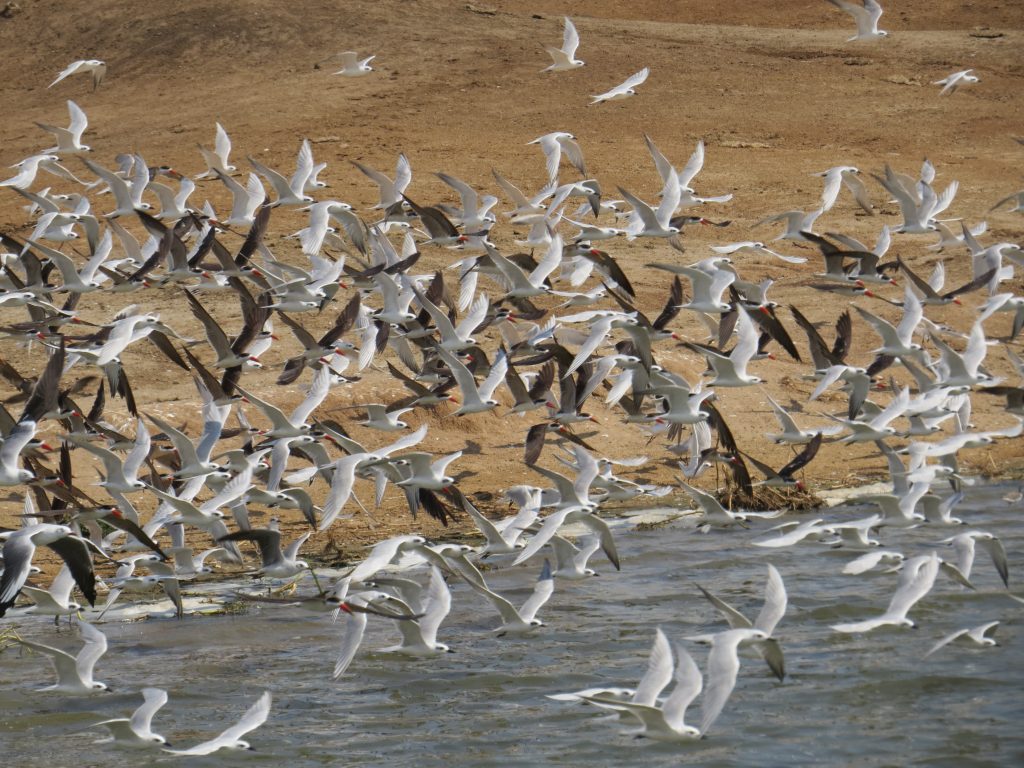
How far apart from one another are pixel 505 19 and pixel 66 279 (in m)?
18.9

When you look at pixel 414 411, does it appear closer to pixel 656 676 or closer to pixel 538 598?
pixel 538 598

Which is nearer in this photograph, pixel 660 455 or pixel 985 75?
pixel 660 455

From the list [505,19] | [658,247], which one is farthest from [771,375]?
[505,19]

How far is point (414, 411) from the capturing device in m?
17.0

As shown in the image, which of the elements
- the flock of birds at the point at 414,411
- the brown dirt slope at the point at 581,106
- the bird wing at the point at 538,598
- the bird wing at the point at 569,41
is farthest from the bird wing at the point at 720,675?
the bird wing at the point at 569,41

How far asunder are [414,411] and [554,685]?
5.46m

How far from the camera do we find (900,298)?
66.1ft

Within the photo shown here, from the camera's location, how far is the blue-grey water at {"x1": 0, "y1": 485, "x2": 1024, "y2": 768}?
10.9 meters

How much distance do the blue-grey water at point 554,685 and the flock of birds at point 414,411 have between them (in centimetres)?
39

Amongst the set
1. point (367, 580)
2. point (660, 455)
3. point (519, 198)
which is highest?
point (519, 198)

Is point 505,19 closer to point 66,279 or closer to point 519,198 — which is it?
point 519,198

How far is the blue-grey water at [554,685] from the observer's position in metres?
10.9

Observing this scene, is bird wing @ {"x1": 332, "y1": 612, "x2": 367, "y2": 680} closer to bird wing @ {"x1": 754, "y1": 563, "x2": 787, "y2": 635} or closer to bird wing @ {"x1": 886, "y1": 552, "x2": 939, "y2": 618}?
bird wing @ {"x1": 754, "y1": 563, "x2": 787, "y2": 635}

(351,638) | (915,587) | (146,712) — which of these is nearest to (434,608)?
(351,638)
